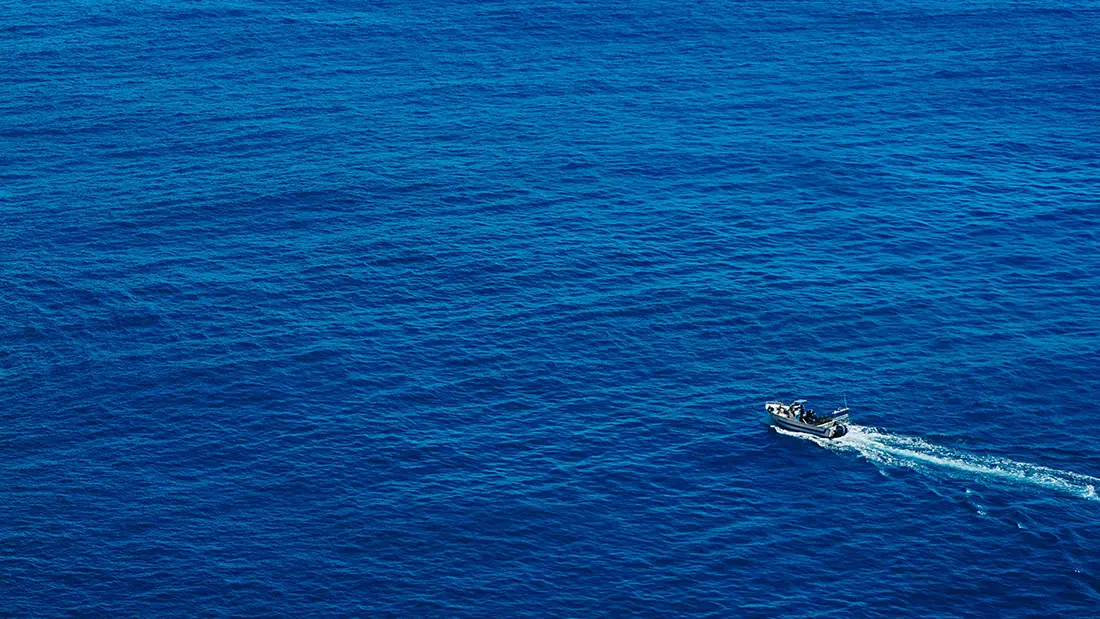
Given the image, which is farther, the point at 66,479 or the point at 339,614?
the point at 66,479

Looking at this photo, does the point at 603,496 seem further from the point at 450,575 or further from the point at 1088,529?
the point at 1088,529

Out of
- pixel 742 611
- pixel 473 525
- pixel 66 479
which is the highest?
pixel 66 479

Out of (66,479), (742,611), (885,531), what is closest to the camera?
(742,611)

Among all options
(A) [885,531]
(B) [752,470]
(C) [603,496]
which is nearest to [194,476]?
(C) [603,496]

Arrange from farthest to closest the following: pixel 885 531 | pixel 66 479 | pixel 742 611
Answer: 1. pixel 66 479
2. pixel 885 531
3. pixel 742 611

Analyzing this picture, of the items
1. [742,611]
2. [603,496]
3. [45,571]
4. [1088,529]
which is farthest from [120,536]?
[1088,529]

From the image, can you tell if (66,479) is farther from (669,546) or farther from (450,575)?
(669,546)

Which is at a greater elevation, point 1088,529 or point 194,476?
point 194,476
